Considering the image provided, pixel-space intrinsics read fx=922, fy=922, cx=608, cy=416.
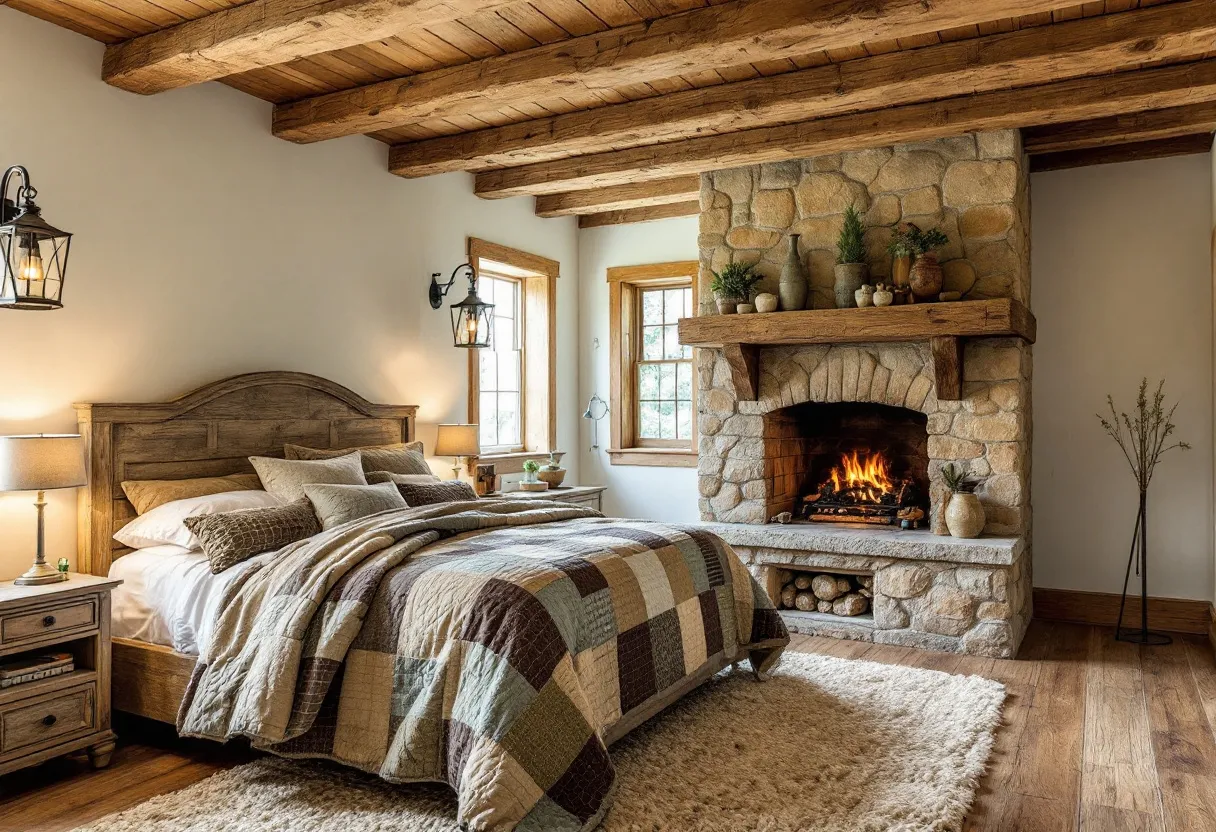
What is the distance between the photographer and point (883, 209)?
496 centimetres

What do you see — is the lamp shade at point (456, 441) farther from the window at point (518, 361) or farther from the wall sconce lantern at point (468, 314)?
the window at point (518, 361)

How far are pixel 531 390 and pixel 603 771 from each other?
4208mm

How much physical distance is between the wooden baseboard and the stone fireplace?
0.26 m

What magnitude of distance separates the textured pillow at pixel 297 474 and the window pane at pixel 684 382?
2977mm

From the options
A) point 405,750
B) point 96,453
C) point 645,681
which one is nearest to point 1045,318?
point 645,681

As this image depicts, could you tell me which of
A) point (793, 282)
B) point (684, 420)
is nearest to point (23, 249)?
point (793, 282)

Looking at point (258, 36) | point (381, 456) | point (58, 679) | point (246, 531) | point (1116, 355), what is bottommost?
point (58, 679)

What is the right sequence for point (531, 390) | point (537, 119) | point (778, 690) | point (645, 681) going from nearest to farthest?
point (645, 681) < point (778, 690) < point (537, 119) < point (531, 390)

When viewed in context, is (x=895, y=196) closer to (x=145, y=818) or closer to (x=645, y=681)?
(x=645, y=681)

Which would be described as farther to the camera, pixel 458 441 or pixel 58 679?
pixel 458 441

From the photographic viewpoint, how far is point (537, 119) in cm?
486

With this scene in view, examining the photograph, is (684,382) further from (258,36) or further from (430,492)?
(258,36)

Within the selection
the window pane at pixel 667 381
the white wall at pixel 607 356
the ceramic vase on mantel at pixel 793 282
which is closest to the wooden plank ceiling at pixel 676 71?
the ceramic vase on mantel at pixel 793 282

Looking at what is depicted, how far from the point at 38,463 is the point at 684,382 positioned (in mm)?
4305
